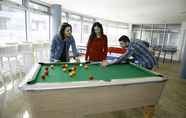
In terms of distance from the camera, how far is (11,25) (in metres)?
4.35

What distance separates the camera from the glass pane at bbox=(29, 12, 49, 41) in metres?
5.34

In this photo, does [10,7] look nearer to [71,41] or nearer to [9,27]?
[9,27]

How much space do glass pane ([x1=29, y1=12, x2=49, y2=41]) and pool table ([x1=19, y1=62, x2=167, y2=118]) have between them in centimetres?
414

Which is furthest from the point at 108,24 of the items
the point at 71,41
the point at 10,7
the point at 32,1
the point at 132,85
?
the point at 132,85

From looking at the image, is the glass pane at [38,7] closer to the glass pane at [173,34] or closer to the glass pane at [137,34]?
the glass pane at [173,34]

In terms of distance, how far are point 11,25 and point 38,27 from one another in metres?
1.44

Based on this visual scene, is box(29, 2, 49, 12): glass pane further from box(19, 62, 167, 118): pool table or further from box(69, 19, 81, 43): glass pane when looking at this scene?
box(19, 62, 167, 118): pool table

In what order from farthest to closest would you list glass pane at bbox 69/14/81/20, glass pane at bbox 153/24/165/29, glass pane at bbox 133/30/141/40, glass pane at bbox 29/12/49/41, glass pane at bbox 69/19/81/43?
glass pane at bbox 133/30/141/40
glass pane at bbox 153/24/165/29
glass pane at bbox 69/19/81/43
glass pane at bbox 69/14/81/20
glass pane at bbox 29/12/49/41

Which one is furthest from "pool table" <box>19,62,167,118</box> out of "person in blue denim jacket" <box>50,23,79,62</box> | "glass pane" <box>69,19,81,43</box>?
"glass pane" <box>69,19,81,43</box>

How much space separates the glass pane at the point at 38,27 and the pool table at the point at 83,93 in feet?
13.6

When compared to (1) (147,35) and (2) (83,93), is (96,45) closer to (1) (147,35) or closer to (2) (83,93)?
(2) (83,93)

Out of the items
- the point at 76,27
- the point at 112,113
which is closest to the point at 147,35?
the point at 76,27

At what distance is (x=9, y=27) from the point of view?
428cm

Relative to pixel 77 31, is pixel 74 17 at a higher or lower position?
higher
